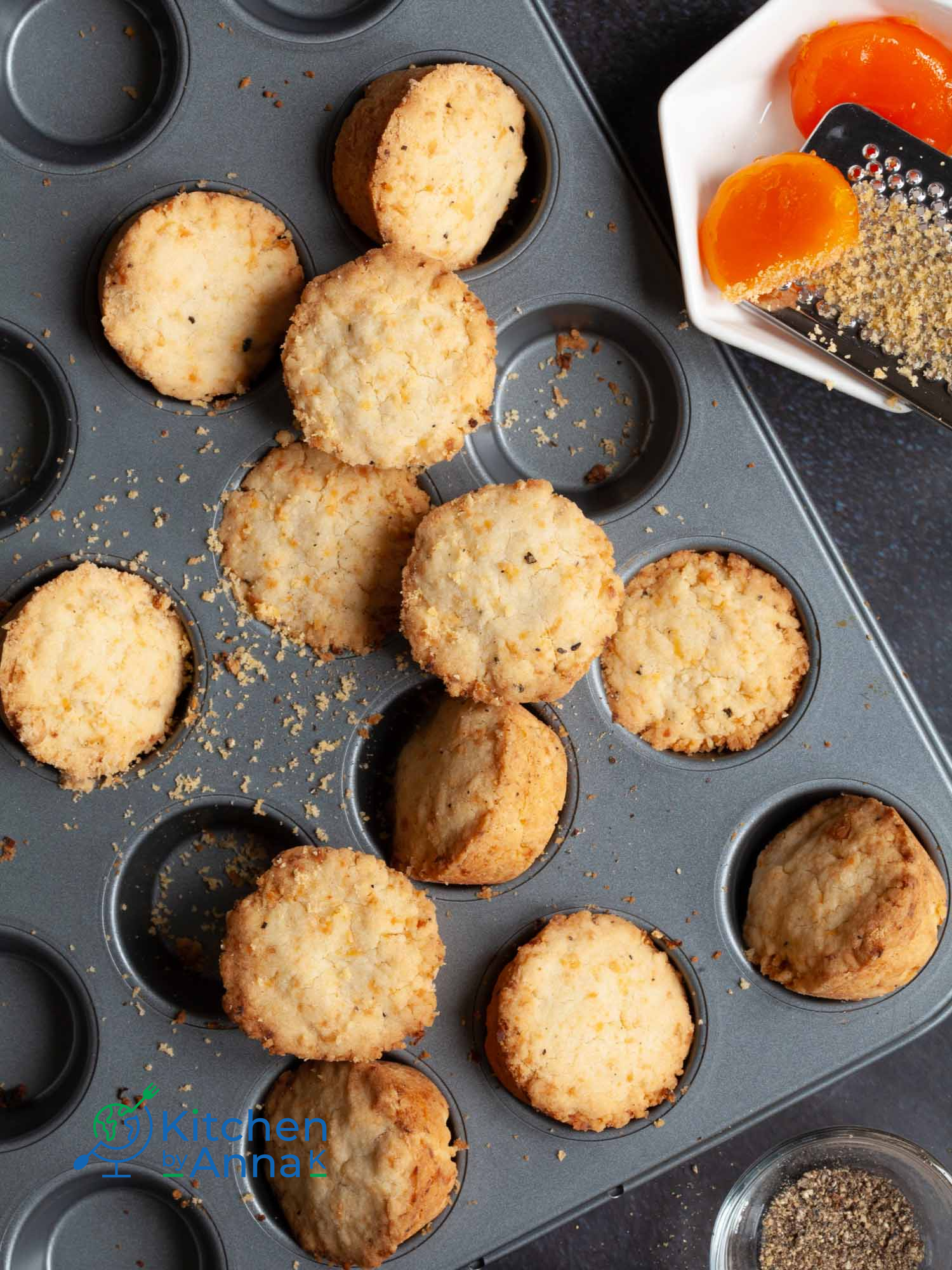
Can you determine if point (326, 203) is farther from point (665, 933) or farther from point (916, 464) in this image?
point (665, 933)

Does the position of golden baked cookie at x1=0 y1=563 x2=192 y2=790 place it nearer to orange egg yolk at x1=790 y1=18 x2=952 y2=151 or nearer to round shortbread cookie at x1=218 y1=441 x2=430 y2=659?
round shortbread cookie at x1=218 y1=441 x2=430 y2=659

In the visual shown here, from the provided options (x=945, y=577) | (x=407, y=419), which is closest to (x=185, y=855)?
(x=407, y=419)

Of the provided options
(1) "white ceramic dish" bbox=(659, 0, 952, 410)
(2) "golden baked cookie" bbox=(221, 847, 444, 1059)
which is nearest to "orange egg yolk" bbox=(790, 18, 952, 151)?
(1) "white ceramic dish" bbox=(659, 0, 952, 410)

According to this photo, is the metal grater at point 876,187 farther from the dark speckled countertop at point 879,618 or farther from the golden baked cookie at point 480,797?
the golden baked cookie at point 480,797

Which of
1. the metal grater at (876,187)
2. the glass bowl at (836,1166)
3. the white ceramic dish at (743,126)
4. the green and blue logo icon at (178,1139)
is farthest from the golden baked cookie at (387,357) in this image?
the glass bowl at (836,1166)

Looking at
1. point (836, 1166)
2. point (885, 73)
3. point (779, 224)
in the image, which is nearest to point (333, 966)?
point (836, 1166)

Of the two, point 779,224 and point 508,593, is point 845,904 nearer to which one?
point 508,593
